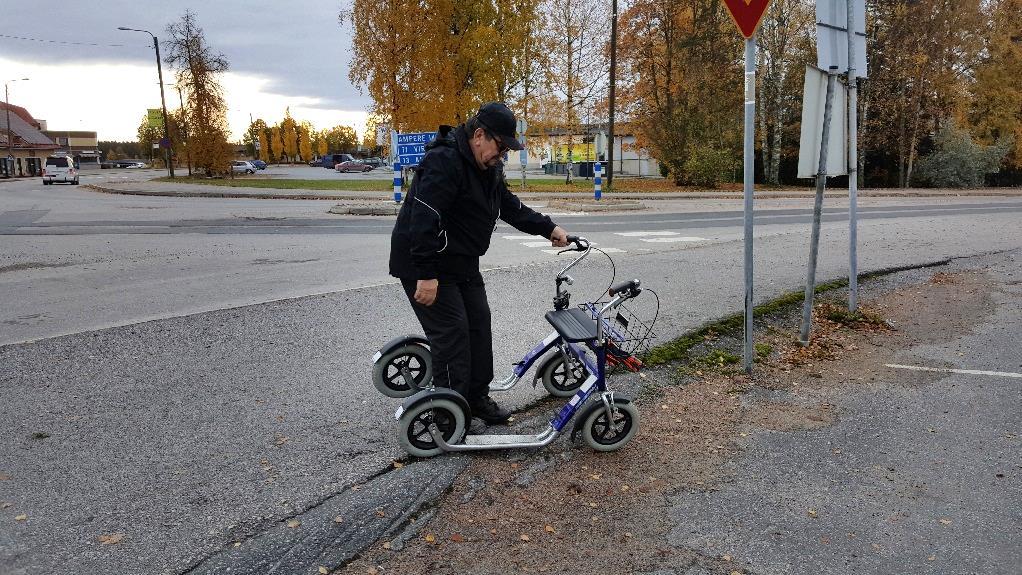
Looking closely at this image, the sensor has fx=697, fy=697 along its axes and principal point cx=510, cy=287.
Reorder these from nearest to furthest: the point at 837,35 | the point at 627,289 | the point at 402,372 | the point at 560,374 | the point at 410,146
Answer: the point at 627,289, the point at 402,372, the point at 560,374, the point at 837,35, the point at 410,146

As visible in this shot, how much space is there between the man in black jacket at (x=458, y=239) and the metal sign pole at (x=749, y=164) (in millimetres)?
1612

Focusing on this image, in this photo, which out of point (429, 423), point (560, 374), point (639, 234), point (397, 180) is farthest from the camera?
point (397, 180)

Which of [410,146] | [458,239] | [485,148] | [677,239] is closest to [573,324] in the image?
[458,239]

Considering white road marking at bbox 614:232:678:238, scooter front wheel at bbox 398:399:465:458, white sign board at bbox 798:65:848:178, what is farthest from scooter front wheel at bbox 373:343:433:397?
white road marking at bbox 614:232:678:238

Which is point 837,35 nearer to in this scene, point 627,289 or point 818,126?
point 818,126

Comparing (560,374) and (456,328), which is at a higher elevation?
(456,328)

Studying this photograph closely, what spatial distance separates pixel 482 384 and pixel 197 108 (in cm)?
4465

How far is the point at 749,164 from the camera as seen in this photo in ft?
16.6

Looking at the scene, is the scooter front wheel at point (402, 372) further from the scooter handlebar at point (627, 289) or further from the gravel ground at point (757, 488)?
the scooter handlebar at point (627, 289)

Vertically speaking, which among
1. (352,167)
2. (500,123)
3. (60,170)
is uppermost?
(352,167)

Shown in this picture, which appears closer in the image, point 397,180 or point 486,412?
point 486,412

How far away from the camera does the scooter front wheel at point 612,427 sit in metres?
3.91

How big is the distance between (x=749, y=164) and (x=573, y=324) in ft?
6.82

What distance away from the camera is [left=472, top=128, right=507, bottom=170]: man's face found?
12.0 feet
